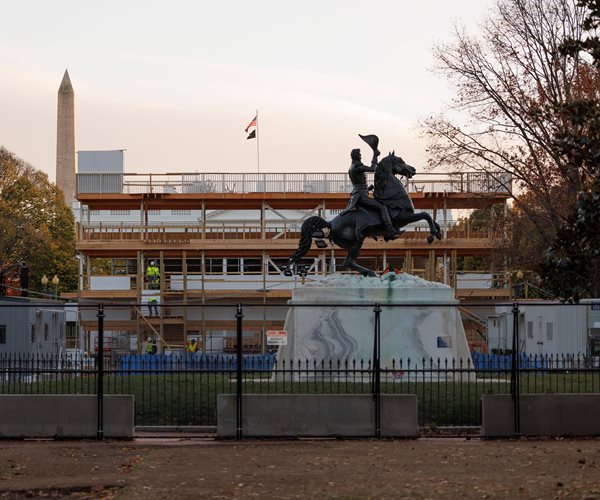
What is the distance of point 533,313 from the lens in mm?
37719

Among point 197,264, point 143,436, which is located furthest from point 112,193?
point 143,436

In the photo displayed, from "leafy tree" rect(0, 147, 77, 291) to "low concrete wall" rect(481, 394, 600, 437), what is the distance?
2379 inches

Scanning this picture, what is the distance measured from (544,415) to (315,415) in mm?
3669

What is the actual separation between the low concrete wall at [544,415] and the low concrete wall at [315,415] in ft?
4.01

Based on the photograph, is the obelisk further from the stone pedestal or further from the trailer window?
the stone pedestal

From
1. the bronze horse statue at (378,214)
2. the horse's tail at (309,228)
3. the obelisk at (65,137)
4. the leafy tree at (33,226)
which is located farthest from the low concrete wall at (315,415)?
the obelisk at (65,137)

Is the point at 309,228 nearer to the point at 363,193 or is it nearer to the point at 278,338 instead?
the point at 363,193

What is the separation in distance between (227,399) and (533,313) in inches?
693

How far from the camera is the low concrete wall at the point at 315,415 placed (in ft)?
71.5

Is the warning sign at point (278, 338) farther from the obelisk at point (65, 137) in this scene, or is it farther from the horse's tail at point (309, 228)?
the obelisk at point (65, 137)

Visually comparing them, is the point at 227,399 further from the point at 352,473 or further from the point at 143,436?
the point at 352,473

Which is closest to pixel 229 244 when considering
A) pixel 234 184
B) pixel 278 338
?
pixel 234 184

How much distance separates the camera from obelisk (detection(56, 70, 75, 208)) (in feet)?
390

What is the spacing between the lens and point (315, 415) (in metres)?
21.9
